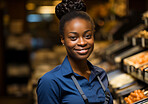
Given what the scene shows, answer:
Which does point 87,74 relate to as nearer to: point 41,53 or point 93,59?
point 93,59

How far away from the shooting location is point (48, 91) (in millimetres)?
1539

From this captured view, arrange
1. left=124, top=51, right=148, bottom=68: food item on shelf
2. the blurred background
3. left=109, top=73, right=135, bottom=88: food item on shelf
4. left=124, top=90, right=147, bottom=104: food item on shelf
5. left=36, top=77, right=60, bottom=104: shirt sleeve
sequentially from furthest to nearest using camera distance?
the blurred background < left=109, top=73, right=135, bottom=88: food item on shelf < left=124, top=51, right=148, bottom=68: food item on shelf < left=124, top=90, right=147, bottom=104: food item on shelf < left=36, top=77, right=60, bottom=104: shirt sleeve

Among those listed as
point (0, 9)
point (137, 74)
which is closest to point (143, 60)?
point (137, 74)

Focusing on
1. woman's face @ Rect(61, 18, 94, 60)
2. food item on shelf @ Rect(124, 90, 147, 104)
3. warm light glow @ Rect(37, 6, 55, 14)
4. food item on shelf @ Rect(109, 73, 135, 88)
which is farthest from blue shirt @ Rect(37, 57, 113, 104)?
warm light glow @ Rect(37, 6, 55, 14)

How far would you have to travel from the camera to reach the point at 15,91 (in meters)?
7.03

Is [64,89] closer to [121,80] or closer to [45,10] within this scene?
[121,80]

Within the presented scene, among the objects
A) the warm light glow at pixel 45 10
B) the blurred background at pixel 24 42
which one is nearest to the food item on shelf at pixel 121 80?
the blurred background at pixel 24 42

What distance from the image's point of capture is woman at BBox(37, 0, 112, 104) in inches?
61.4

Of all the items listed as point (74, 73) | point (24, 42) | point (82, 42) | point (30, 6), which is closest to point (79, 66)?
point (74, 73)

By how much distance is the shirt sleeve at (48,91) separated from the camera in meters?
1.54

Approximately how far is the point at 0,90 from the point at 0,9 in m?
2.21

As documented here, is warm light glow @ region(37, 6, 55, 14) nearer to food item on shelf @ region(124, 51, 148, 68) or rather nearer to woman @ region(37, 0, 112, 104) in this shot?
food item on shelf @ region(124, 51, 148, 68)

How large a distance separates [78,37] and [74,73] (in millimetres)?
232

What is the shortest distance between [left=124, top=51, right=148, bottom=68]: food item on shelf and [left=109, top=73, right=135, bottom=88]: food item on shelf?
0.23 meters
